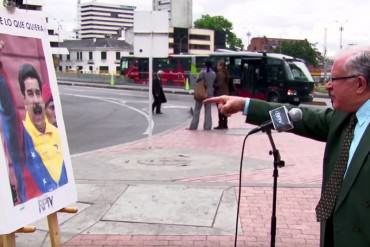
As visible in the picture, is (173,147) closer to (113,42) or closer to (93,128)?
(93,128)

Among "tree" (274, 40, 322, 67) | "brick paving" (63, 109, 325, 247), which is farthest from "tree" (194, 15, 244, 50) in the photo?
"brick paving" (63, 109, 325, 247)

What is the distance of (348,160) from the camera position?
2576 millimetres

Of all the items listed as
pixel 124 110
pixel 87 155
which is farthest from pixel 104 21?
pixel 87 155

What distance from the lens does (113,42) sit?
124 meters

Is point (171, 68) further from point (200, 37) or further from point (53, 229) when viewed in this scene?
point (200, 37)

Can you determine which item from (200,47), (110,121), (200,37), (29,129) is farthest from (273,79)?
(200,47)

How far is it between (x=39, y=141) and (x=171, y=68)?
42320 mm

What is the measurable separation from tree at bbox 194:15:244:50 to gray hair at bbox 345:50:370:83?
5281 inches

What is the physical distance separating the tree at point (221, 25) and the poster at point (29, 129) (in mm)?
132617

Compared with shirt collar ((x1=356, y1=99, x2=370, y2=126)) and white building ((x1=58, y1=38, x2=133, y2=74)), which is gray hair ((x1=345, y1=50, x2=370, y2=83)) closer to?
shirt collar ((x1=356, y1=99, x2=370, y2=126))

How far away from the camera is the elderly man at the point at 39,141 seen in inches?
151

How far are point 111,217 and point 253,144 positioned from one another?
6.55 m

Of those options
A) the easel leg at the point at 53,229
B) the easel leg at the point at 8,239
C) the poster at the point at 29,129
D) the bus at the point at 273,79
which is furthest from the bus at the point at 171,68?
the easel leg at the point at 8,239

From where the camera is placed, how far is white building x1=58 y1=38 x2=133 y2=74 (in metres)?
121
